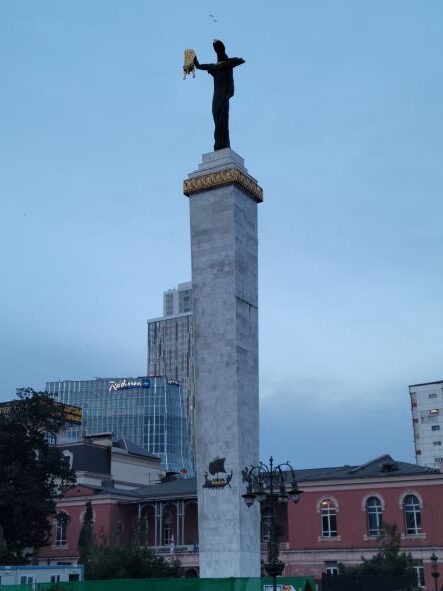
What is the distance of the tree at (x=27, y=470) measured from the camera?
5225 centimetres

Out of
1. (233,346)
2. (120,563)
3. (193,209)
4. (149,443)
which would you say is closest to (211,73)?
(193,209)

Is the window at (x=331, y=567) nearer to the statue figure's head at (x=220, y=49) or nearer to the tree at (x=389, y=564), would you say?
the tree at (x=389, y=564)

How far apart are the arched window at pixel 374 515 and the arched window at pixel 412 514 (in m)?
1.84

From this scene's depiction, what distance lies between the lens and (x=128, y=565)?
4047 cm

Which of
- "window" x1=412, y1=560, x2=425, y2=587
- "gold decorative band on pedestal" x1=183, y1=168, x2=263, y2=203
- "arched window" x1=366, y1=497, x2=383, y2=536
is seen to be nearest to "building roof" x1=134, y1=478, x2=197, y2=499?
"arched window" x1=366, y1=497, x2=383, y2=536

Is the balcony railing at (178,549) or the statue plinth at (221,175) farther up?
the statue plinth at (221,175)

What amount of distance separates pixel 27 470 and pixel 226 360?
25.2 meters

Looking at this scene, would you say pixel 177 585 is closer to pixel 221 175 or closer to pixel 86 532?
pixel 221 175

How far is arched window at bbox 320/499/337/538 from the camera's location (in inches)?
2301

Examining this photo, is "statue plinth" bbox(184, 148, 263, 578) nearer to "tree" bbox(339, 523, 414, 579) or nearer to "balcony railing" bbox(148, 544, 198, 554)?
"tree" bbox(339, 523, 414, 579)

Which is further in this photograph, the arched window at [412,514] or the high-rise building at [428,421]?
the high-rise building at [428,421]

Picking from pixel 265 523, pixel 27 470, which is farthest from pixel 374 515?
pixel 27 470

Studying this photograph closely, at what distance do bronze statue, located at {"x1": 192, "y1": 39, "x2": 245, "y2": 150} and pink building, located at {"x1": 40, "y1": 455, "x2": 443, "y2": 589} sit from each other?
2568cm

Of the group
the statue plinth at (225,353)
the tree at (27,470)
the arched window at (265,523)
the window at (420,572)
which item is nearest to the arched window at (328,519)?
the arched window at (265,523)
